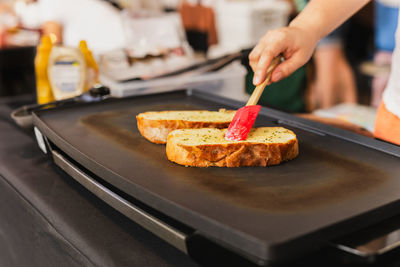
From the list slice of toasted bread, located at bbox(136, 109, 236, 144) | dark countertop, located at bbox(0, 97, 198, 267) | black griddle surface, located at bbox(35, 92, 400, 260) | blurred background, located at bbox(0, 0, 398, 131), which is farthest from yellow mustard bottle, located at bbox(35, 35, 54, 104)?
slice of toasted bread, located at bbox(136, 109, 236, 144)

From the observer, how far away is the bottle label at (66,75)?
1.70m

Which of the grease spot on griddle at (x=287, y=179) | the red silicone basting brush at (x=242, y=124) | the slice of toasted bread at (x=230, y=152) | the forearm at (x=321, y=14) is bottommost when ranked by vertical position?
the grease spot on griddle at (x=287, y=179)

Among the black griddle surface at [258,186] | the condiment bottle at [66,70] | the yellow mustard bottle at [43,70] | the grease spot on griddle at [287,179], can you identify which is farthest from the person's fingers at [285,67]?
the yellow mustard bottle at [43,70]

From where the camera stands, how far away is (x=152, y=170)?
94 cm

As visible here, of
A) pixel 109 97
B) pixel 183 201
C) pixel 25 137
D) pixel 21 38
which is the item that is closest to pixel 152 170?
Result: pixel 183 201

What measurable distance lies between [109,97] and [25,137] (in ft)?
1.16

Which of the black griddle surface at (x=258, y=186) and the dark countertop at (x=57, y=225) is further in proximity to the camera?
the dark countertop at (x=57, y=225)

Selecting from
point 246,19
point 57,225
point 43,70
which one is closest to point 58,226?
point 57,225

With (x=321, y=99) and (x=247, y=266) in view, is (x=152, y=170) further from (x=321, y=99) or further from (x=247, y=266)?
(x=321, y=99)

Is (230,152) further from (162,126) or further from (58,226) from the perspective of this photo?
(58,226)

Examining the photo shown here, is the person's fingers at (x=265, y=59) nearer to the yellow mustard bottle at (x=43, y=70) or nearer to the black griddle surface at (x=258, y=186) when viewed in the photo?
the black griddle surface at (x=258, y=186)

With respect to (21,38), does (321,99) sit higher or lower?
lower

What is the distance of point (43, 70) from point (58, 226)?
94 cm

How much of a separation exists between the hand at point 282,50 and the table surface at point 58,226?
0.56 metres
